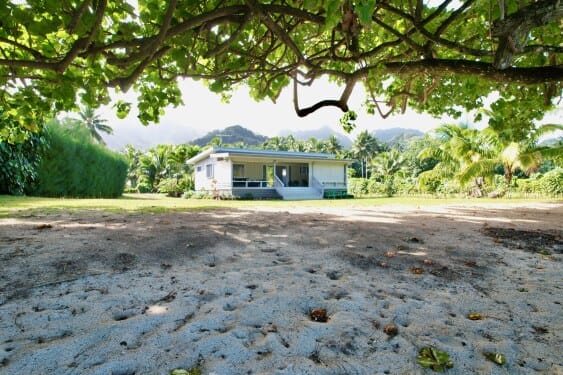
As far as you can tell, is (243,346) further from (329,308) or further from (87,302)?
(87,302)

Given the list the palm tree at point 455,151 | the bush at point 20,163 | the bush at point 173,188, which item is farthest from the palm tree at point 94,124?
the palm tree at point 455,151

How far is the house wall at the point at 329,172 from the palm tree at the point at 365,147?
3483cm

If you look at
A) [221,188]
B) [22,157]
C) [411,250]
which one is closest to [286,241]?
[411,250]

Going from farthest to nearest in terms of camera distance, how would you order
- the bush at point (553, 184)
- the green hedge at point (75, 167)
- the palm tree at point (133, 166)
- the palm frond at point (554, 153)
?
the palm tree at point (133, 166) → the bush at point (553, 184) → the green hedge at point (75, 167) → the palm frond at point (554, 153)

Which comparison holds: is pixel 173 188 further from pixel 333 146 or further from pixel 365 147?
pixel 333 146

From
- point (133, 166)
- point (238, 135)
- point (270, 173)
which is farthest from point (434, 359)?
point (238, 135)

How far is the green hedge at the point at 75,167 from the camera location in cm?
1588

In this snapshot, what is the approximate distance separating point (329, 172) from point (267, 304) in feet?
82.0

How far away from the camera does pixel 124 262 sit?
299cm

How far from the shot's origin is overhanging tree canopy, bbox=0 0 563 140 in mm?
2666

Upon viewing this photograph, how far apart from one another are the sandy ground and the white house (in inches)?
700

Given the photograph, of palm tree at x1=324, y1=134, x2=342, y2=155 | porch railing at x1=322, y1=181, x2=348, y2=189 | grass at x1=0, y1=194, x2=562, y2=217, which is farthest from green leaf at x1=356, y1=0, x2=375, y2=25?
palm tree at x1=324, y1=134, x2=342, y2=155

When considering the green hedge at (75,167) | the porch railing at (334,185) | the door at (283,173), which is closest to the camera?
the green hedge at (75,167)

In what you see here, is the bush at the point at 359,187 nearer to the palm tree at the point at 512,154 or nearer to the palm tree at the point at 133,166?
the palm tree at the point at 512,154
